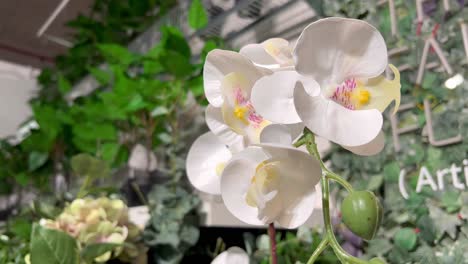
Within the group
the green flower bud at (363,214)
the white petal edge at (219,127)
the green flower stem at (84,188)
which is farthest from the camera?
the green flower stem at (84,188)

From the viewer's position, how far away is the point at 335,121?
0.29 m

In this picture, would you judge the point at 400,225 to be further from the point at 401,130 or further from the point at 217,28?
the point at 217,28

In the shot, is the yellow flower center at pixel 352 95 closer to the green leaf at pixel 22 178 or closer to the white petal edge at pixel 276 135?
the white petal edge at pixel 276 135

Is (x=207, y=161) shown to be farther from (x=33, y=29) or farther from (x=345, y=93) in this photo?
(x=33, y=29)

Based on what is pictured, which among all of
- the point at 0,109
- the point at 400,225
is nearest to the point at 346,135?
the point at 400,225

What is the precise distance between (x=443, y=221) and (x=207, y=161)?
0.36 meters

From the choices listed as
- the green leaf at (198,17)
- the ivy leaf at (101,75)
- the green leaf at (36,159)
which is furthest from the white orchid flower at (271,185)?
the green leaf at (36,159)

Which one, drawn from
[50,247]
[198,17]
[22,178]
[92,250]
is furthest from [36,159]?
[50,247]

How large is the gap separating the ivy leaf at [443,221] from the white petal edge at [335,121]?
332 mm

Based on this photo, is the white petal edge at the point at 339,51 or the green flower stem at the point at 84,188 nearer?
the white petal edge at the point at 339,51

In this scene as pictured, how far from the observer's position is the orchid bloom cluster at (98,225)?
0.65m

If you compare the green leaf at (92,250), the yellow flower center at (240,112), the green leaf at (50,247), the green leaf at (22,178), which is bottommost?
the green leaf at (22,178)

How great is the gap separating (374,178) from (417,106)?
0.41 feet

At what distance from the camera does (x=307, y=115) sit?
29 cm
